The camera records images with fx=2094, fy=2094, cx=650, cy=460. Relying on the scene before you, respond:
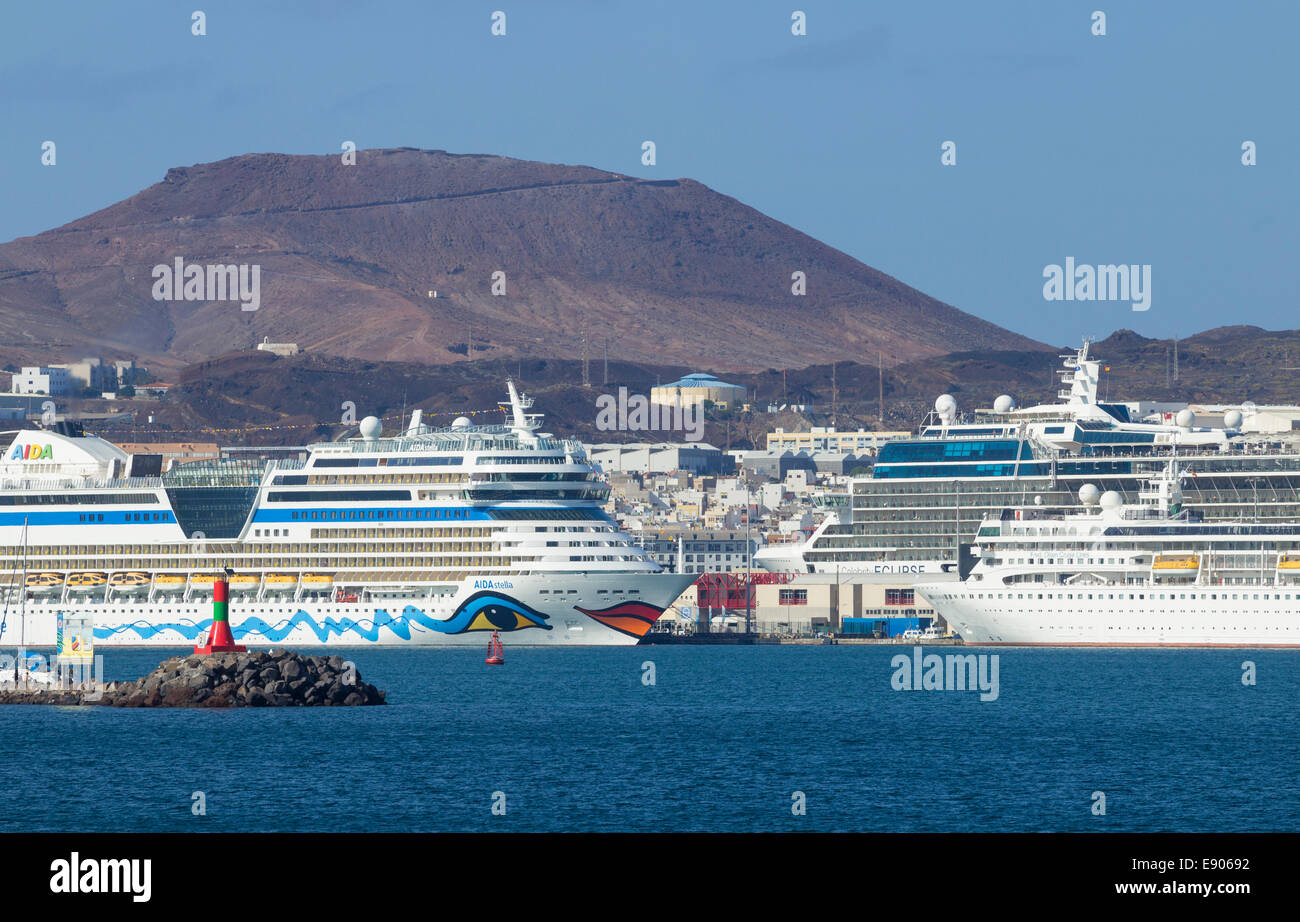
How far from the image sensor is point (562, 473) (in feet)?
273

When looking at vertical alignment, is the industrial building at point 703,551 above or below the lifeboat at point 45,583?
above

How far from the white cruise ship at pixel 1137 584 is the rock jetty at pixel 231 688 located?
99.0 ft

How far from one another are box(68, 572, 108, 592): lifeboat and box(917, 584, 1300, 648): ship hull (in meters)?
37.4

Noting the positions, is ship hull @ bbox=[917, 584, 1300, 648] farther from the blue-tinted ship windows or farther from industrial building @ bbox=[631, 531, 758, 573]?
industrial building @ bbox=[631, 531, 758, 573]

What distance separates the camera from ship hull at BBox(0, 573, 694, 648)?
8112 centimetres

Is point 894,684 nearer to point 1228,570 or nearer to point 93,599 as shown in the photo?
point 1228,570

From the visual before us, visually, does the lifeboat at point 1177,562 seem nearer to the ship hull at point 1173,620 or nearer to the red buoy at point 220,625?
the ship hull at point 1173,620

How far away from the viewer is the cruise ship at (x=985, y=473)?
A: 305 ft

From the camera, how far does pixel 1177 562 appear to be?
76500 millimetres

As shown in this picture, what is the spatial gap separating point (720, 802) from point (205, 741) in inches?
565

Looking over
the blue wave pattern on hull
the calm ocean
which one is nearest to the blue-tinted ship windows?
the blue wave pattern on hull

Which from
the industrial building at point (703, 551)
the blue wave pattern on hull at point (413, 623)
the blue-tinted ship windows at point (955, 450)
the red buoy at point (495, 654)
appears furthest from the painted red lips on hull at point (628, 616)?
the industrial building at point (703, 551)

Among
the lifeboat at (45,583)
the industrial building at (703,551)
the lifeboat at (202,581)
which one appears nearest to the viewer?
the lifeboat at (202,581)
